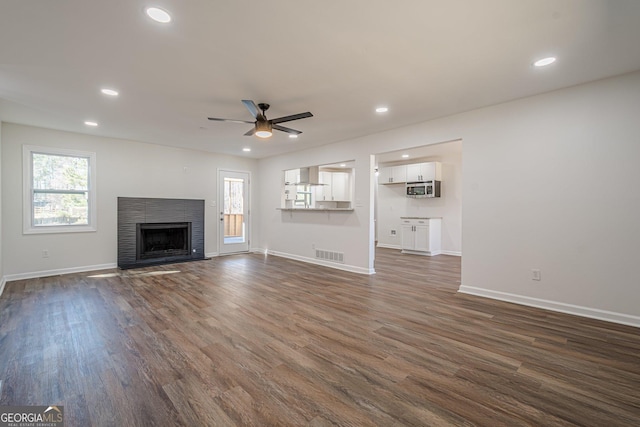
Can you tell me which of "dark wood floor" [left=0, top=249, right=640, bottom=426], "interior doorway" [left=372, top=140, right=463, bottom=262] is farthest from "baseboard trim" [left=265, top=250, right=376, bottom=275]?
"interior doorway" [left=372, top=140, right=463, bottom=262]

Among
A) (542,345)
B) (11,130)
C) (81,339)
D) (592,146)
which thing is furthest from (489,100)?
(11,130)

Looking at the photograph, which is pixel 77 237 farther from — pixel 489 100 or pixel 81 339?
pixel 489 100

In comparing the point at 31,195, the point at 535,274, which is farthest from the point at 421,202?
the point at 31,195

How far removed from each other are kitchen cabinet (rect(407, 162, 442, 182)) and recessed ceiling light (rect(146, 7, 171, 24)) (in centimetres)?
711

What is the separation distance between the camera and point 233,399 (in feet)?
6.03

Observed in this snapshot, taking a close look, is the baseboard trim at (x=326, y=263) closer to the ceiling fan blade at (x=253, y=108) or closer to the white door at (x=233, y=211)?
the white door at (x=233, y=211)

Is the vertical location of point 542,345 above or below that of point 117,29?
below

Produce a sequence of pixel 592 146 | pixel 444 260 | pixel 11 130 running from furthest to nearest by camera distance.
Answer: pixel 444 260
pixel 11 130
pixel 592 146

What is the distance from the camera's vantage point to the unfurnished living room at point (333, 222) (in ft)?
6.39

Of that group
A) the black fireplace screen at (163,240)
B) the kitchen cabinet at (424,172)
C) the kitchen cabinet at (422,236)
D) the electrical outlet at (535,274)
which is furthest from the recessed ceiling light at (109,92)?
the kitchen cabinet at (424,172)

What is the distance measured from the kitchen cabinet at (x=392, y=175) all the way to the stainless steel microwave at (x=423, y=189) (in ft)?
1.05

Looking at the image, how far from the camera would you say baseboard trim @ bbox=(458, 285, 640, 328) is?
302 centimetres

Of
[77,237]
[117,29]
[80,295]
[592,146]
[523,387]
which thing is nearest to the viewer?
[523,387]

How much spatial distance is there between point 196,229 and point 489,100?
6525mm
